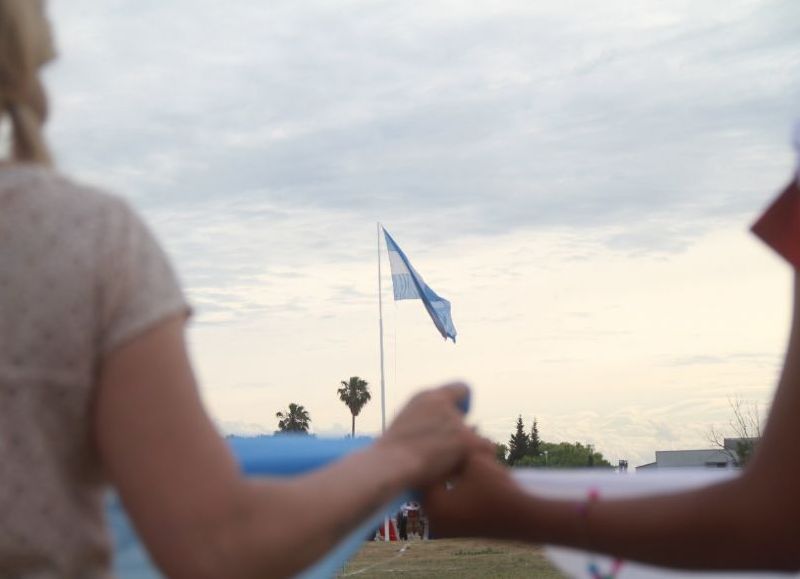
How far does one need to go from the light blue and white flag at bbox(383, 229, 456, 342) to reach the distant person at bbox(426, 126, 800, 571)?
28709mm

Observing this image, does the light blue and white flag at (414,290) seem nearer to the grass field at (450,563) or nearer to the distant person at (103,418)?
the grass field at (450,563)

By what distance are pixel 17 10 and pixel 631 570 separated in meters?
1.34

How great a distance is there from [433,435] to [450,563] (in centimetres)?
2474

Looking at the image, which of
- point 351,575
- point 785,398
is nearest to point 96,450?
point 785,398

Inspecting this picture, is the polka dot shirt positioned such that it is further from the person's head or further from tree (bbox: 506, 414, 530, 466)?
tree (bbox: 506, 414, 530, 466)

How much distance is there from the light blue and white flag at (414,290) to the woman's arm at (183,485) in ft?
96.3

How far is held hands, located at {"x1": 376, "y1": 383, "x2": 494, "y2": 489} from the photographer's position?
1.54 metres

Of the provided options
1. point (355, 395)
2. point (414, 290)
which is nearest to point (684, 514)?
point (414, 290)

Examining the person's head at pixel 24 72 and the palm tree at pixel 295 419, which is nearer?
the person's head at pixel 24 72

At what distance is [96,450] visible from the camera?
1286 millimetres

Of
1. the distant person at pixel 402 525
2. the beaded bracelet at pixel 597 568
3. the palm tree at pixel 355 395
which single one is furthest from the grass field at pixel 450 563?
the palm tree at pixel 355 395

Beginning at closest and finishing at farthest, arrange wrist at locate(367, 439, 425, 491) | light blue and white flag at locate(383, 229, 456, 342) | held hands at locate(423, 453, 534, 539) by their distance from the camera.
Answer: wrist at locate(367, 439, 425, 491) → held hands at locate(423, 453, 534, 539) → light blue and white flag at locate(383, 229, 456, 342)

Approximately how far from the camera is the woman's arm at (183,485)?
47.1 inches

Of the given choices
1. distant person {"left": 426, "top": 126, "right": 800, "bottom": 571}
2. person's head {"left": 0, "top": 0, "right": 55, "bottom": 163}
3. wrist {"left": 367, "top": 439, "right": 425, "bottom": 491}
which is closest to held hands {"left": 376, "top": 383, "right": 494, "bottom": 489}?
wrist {"left": 367, "top": 439, "right": 425, "bottom": 491}
